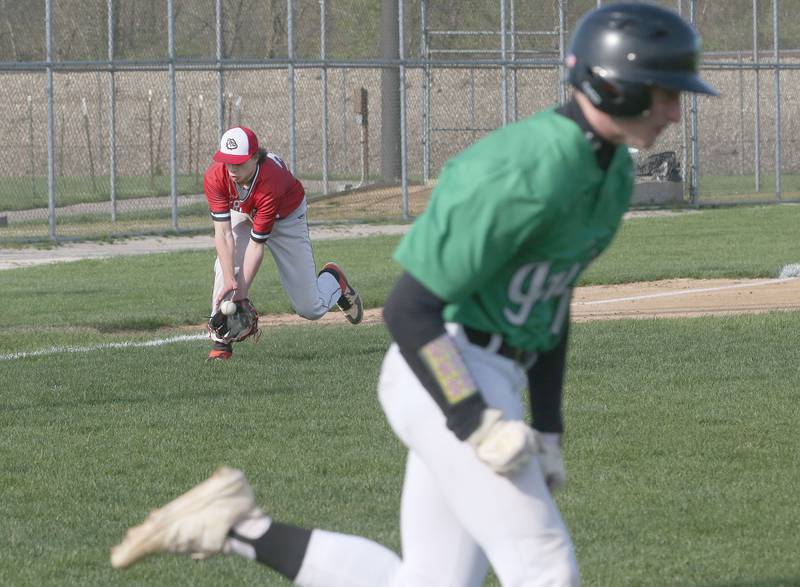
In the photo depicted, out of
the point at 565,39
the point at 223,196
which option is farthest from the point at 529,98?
the point at 223,196

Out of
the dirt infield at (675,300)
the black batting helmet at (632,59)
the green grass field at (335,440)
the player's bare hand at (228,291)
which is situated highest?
the black batting helmet at (632,59)

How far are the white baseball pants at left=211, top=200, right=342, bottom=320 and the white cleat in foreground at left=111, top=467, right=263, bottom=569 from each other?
6.59m

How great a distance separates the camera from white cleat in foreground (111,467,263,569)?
3.77 meters

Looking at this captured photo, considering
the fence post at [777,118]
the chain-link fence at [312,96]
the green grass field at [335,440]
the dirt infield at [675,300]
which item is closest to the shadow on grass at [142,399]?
the green grass field at [335,440]

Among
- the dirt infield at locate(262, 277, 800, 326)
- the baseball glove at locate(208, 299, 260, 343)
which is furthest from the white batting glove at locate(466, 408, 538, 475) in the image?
the dirt infield at locate(262, 277, 800, 326)

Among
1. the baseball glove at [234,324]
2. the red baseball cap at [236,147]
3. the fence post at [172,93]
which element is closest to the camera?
the red baseball cap at [236,147]

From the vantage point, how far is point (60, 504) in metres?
6.34

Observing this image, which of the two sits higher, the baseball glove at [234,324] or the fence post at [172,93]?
the fence post at [172,93]

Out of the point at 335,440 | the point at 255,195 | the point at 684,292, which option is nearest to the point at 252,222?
the point at 255,195

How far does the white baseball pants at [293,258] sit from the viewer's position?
419 inches

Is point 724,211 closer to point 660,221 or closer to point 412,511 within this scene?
point 660,221

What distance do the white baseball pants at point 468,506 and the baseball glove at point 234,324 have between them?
654 cm

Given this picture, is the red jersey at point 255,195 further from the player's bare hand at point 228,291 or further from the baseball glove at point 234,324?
the baseball glove at point 234,324

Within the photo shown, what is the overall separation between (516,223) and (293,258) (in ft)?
25.3
